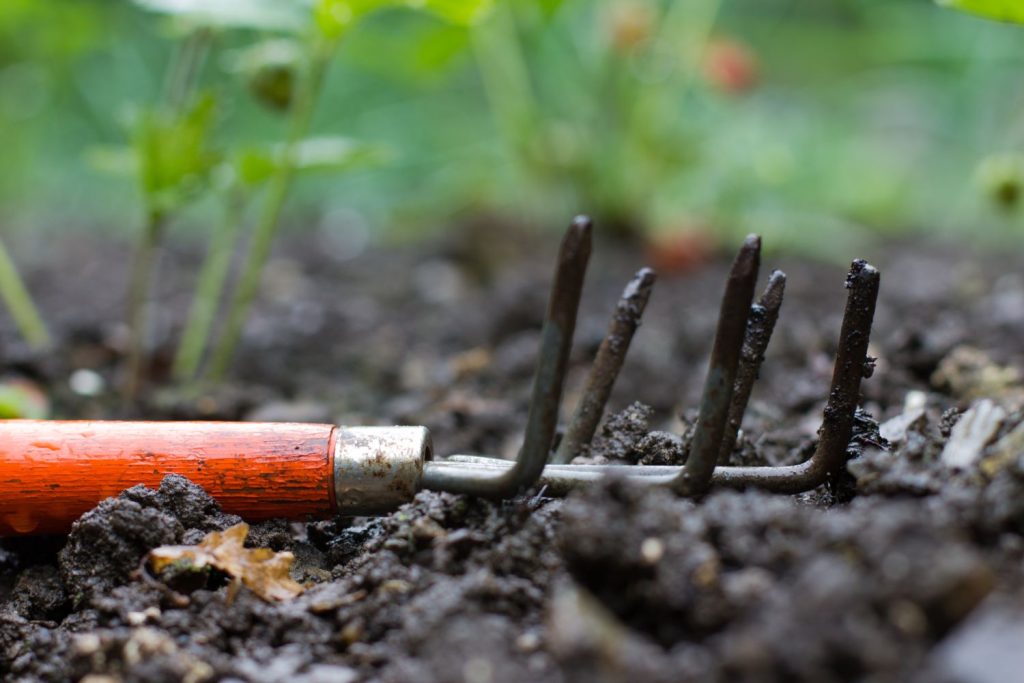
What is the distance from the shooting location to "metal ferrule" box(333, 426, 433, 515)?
92cm

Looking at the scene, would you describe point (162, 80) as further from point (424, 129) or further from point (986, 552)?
point (986, 552)

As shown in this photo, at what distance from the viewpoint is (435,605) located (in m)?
0.78

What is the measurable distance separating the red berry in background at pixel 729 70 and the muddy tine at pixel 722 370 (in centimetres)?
234

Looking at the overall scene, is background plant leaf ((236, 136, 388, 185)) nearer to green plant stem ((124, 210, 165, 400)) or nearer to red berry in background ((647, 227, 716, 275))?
green plant stem ((124, 210, 165, 400))

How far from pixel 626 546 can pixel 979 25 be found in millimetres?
3322

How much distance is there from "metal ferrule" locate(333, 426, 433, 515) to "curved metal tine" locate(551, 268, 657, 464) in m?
0.18

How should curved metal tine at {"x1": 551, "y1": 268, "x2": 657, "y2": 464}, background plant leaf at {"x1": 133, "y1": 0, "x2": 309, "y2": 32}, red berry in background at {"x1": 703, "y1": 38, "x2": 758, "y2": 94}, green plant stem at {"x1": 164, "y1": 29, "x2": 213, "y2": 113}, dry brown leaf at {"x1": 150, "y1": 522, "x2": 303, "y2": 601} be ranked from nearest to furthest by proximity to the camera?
dry brown leaf at {"x1": 150, "y1": 522, "x2": 303, "y2": 601}
curved metal tine at {"x1": 551, "y1": 268, "x2": 657, "y2": 464}
background plant leaf at {"x1": 133, "y1": 0, "x2": 309, "y2": 32}
green plant stem at {"x1": 164, "y1": 29, "x2": 213, "y2": 113}
red berry in background at {"x1": 703, "y1": 38, "x2": 758, "y2": 94}

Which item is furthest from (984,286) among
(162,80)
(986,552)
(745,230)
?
(162,80)

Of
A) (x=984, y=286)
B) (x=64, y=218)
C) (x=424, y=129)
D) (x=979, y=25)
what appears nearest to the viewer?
(x=984, y=286)

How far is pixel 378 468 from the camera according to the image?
0.93 meters

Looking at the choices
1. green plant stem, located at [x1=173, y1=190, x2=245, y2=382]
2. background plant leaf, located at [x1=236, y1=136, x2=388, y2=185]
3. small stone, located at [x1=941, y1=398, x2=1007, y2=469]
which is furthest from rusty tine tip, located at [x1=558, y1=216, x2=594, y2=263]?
green plant stem, located at [x1=173, y1=190, x2=245, y2=382]

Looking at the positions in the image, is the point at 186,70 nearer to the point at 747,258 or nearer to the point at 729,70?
the point at 747,258

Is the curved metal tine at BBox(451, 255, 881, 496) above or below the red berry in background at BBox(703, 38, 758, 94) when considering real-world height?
below

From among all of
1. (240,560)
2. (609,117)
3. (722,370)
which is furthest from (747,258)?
(609,117)
